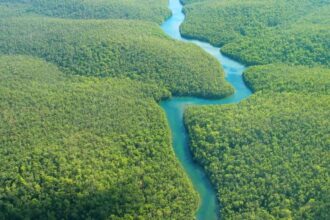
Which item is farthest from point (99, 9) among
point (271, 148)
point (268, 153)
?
point (268, 153)

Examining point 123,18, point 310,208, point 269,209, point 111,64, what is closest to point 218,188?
point 269,209

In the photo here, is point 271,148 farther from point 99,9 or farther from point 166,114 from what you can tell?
point 99,9

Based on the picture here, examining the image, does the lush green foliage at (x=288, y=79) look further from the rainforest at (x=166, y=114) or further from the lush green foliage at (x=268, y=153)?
the lush green foliage at (x=268, y=153)

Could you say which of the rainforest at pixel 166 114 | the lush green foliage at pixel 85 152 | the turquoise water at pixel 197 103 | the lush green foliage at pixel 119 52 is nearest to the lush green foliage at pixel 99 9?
the rainforest at pixel 166 114

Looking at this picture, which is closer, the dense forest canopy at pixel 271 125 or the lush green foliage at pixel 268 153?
the lush green foliage at pixel 268 153

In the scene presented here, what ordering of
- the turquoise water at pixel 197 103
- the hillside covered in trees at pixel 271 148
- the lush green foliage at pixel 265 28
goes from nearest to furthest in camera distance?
the hillside covered in trees at pixel 271 148 < the turquoise water at pixel 197 103 < the lush green foliage at pixel 265 28

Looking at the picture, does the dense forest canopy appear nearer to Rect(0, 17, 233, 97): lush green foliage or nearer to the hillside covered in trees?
the hillside covered in trees

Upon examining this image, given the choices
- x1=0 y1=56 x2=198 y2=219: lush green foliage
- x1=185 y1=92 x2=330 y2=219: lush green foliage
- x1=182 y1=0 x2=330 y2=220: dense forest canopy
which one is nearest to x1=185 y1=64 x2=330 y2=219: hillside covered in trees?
x1=185 y1=92 x2=330 y2=219: lush green foliage
